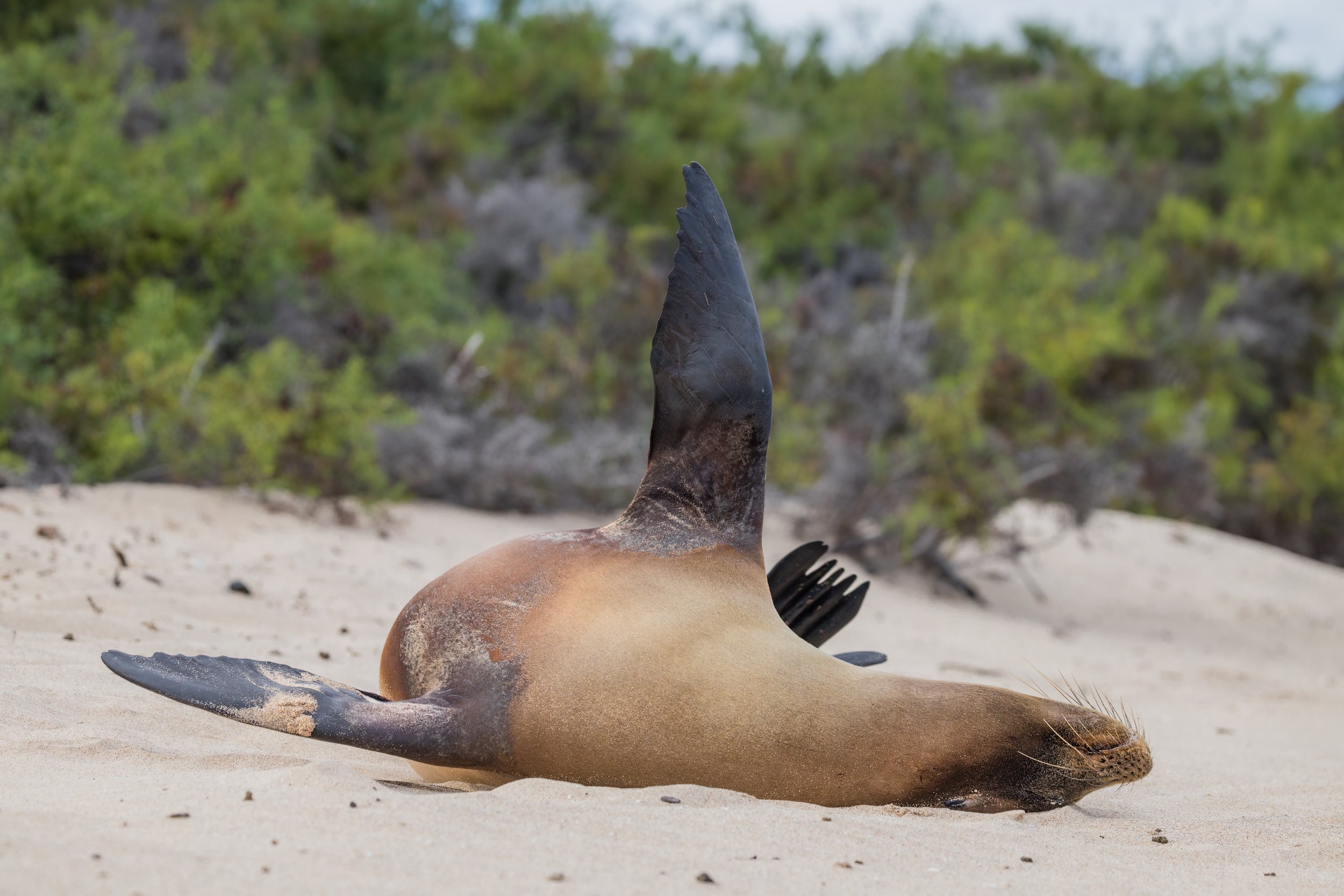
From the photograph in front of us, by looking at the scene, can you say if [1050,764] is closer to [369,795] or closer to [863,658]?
[863,658]

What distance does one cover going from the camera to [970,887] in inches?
82.0

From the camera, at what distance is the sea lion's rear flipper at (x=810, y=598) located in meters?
3.60

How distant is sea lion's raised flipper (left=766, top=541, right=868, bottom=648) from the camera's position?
11.8ft

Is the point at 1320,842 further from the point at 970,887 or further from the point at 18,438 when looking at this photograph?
the point at 18,438

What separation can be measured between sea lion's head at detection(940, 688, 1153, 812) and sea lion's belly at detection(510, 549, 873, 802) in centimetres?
30

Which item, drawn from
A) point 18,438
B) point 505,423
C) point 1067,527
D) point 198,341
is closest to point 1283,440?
point 1067,527

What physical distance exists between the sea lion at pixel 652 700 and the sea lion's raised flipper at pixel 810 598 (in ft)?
2.12

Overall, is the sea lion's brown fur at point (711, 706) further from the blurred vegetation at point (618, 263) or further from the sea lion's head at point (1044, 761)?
the blurred vegetation at point (618, 263)

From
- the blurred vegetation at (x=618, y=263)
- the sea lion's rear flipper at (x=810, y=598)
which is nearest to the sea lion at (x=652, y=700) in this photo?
the sea lion's rear flipper at (x=810, y=598)

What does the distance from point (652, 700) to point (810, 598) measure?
118 centimetres

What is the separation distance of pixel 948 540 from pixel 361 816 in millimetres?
7558

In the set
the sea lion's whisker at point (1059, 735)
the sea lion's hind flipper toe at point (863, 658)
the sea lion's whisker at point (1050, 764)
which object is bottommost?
→ the sea lion's hind flipper toe at point (863, 658)

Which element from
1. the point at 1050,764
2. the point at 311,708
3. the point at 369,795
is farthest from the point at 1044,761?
the point at 311,708

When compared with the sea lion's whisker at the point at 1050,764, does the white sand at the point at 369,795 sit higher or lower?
lower
